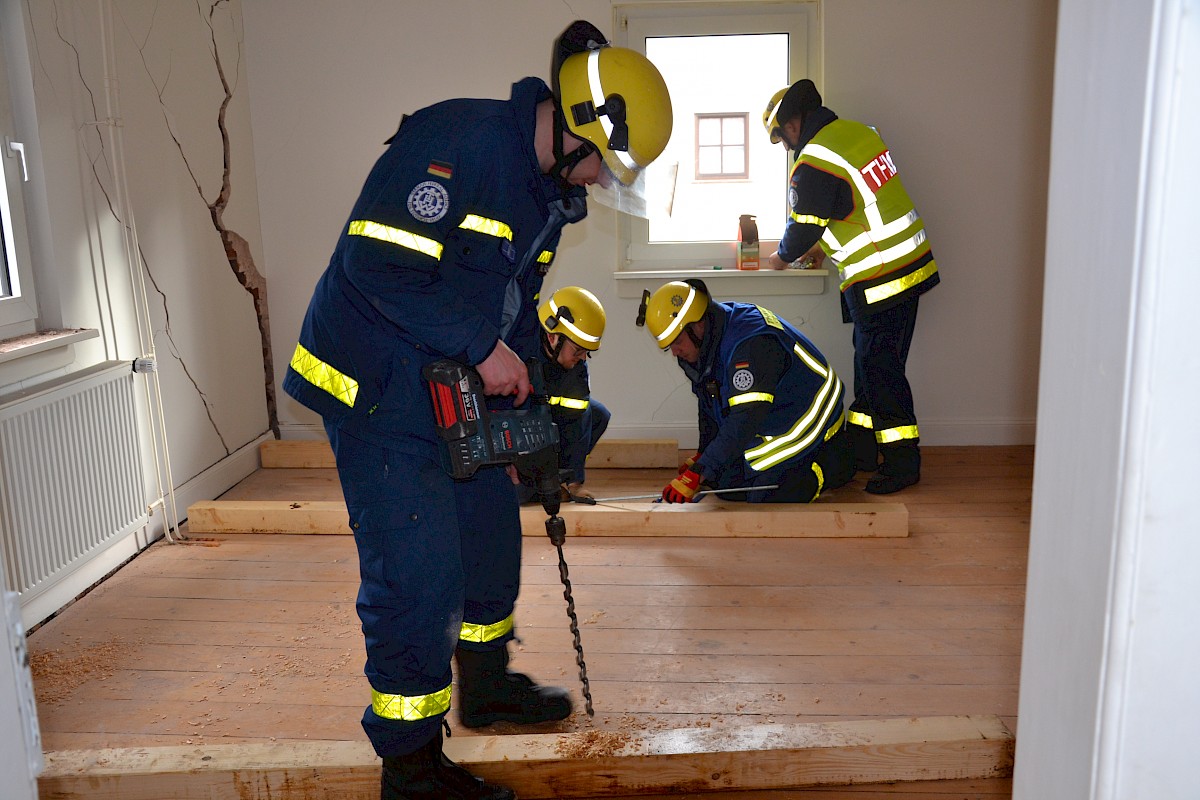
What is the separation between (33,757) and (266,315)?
4295 millimetres

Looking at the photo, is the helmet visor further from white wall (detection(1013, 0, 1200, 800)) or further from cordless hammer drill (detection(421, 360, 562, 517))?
white wall (detection(1013, 0, 1200, 800))

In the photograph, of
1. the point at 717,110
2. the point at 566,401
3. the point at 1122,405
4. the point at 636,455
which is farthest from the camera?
the point at 717,110

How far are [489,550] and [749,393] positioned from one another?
61.6 inches

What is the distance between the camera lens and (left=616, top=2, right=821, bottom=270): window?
441 cm

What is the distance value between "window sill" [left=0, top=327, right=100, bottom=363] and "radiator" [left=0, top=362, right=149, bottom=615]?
0.39 ft

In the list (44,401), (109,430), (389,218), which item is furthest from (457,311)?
(109,430)

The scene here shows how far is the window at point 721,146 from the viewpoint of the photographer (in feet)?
14.9

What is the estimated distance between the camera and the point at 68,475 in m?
3.04

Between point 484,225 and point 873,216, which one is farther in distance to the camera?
point 873,216

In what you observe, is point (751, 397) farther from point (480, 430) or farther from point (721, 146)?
point (480, 430)

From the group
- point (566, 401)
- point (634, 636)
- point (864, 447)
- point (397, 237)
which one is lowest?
point (634, 636)

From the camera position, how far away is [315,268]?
15.6ft

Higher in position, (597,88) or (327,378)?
(597,88)

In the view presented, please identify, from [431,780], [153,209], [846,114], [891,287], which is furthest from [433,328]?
[846,114]
